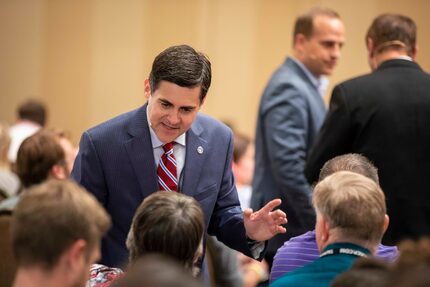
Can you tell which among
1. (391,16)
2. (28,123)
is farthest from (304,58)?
(28,123)

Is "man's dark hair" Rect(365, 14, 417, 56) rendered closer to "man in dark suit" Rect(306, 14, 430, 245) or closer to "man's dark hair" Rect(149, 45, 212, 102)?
"man in dark suit" Rect(306, 14, 430, 245)

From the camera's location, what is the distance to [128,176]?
3.44 m

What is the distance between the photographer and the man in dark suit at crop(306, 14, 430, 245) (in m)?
4.19

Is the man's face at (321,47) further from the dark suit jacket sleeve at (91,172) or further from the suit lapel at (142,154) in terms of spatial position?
the dark suit jacket sleeve at (91,172)

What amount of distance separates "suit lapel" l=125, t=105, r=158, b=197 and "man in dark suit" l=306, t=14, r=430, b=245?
111 cm

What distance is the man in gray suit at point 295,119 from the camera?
4.86m

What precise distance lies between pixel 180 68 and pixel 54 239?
3.80 ft

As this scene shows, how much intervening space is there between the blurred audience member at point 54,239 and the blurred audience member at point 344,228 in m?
0.69

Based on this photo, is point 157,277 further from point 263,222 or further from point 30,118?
point 30,118

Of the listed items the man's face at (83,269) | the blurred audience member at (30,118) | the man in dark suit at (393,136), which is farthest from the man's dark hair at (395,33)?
the blurred audience member at (30,118)

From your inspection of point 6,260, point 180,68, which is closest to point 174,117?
point 180,68

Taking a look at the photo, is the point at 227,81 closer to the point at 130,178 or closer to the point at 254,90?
the point at 254,90

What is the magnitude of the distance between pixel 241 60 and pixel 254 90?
348 mm

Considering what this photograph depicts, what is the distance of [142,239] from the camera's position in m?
2.71
